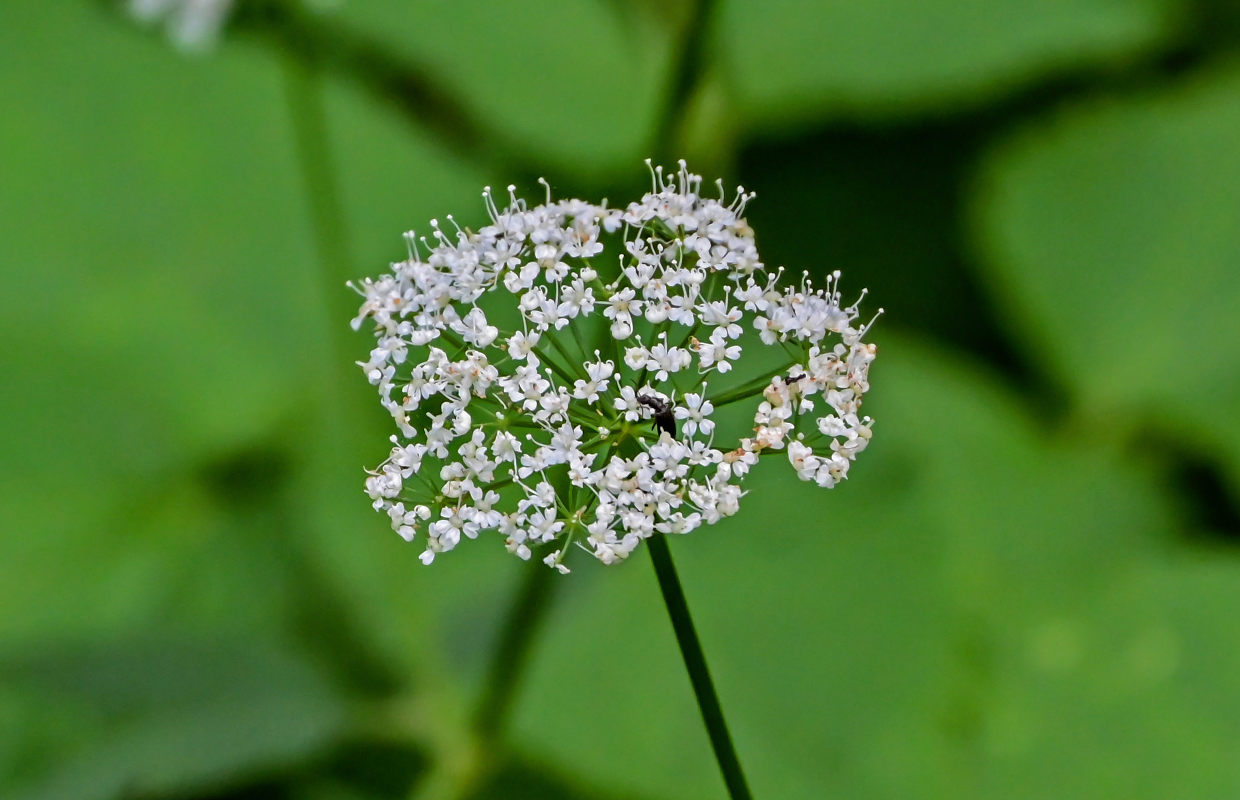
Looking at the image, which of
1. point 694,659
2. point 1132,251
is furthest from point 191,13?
point 1132,251

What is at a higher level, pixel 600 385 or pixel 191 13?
pixel 191 13

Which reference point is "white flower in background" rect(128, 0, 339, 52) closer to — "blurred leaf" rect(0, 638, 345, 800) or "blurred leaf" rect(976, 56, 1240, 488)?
"blurred leaf" rect(0, 638, 345, 800)

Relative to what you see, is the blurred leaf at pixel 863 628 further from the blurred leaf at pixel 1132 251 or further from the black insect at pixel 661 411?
the black insect at pixel 661 411

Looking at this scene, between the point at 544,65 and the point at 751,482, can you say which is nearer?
the point at 751,482

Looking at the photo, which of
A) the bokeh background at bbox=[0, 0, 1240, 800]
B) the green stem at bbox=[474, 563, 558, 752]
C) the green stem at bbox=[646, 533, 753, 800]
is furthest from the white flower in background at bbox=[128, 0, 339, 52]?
the green stem at bbox=[646, 533, 753, 800]

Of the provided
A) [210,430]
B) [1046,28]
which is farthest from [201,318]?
[1046,28]

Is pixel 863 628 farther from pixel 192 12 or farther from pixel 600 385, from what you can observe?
pixel 192 12

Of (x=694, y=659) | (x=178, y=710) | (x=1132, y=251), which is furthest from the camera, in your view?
(x=1132, y=251)
